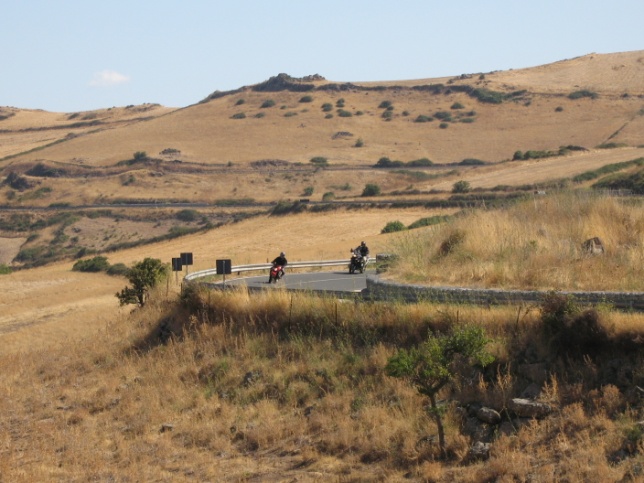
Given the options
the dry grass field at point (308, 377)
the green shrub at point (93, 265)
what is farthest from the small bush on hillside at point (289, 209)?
the green shrub at point (93, 265)

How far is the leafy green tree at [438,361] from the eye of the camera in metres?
13.2

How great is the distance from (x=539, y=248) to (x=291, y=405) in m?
6.71

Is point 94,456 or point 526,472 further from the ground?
point 526,472

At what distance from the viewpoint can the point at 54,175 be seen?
11419 centimetres

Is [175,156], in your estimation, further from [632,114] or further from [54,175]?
[632,114]

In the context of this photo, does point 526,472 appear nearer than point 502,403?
Yes

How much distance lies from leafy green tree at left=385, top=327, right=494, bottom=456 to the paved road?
431 inches

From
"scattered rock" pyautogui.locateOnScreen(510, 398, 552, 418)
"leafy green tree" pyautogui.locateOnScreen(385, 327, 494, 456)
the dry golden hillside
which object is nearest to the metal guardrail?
the dry golden hillside

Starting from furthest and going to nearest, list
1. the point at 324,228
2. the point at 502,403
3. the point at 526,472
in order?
the point at 324,228 < the point at 502,403 < the point at 526,472

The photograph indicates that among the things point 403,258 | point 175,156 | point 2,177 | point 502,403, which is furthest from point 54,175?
point 502,403

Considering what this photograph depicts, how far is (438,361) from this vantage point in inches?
528

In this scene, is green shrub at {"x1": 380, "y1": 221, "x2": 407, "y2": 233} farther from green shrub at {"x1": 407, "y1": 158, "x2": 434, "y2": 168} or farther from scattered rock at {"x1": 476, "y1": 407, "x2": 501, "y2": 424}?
green shrub at {"x1": 407, "y1": 158, "x2": 434, "y2": 168}

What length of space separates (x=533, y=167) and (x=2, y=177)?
6692cm

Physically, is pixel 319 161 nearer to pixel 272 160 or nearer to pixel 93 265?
pixel 272 160
